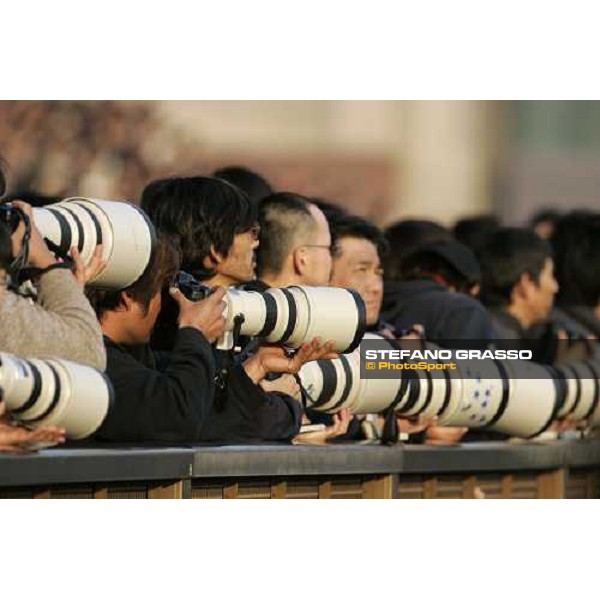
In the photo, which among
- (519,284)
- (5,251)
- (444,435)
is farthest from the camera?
(519,284)

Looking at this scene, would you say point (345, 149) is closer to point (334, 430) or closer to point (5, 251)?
point (334, 430)

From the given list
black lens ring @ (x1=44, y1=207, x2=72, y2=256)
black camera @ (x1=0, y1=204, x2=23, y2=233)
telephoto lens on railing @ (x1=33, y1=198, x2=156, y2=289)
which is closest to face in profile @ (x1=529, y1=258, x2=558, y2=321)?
telephoto lens on railing @ (x1=33, y1=198, x2=156, y2=289)

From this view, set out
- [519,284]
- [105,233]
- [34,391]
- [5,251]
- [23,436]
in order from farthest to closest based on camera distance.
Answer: [519,284] < [105,233] < [23,436] < [5,251] < [34,391]

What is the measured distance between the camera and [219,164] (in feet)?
40.5

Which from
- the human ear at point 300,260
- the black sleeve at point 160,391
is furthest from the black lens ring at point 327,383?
the black sleeve at point 160,391

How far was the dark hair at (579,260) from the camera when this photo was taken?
516 inches

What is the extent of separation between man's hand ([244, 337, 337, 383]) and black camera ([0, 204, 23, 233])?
4.43 feet

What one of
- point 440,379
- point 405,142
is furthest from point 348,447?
point 405,142

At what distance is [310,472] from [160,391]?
1.30 metres

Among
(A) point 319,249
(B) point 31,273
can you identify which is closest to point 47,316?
(B) point 31,273

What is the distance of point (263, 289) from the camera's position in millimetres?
12164

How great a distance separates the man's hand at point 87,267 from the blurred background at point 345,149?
48cm

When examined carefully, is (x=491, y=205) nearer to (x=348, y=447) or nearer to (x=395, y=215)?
(x=395, y=215)

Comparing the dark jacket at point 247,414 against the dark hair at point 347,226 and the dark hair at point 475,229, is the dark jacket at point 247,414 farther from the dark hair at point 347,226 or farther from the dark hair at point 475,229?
the dark hair at point 475,229
